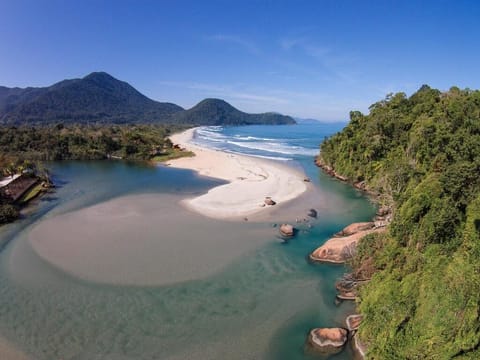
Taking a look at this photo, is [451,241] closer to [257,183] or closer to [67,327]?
[67,327]

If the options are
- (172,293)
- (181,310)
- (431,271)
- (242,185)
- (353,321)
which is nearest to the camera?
(431,271)

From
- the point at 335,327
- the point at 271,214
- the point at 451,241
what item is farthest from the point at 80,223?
the point at 451,241

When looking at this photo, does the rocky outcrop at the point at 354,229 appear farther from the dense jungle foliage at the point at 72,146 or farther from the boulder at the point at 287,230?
the dense jungle foliage at the point at 72,146

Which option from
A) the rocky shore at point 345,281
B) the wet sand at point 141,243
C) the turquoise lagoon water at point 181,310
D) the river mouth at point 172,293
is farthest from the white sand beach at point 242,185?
the rocky shore at point 345,281

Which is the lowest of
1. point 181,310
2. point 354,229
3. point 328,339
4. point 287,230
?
point 181,310

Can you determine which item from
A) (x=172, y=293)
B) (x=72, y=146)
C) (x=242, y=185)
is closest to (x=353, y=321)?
(x=172, y=293)

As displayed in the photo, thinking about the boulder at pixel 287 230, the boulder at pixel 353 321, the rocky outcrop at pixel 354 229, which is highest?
the rocky outcrop at pixel 354 229

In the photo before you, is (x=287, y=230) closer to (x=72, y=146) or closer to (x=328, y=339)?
(x=328, y=339)

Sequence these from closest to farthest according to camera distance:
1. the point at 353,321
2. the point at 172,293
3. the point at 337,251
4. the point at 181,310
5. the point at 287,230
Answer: the point at 353,321
the point at 181,310
the point at 172,293
the point at 337,251
the point at 287,230
